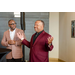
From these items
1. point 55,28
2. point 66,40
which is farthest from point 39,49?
point 55,28

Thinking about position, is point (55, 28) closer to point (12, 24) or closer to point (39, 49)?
point (12, 24)

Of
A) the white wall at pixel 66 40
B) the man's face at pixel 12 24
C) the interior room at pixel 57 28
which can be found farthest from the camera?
the interior room at pixel 57 28

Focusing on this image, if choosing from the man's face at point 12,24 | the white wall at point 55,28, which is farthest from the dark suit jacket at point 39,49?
the white wall at point 55,28

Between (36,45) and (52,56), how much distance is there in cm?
452

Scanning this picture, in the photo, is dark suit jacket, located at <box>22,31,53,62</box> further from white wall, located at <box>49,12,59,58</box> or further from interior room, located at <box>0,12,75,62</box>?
white wall, located at <box>49,12,59,58</box>

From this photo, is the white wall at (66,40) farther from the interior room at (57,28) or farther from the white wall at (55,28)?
the white wall at (55,28)

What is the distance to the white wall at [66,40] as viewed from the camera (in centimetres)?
484

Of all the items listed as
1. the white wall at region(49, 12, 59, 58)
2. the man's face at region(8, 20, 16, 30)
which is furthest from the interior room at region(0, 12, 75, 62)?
the man's face at region(8, 20, 16, 30)

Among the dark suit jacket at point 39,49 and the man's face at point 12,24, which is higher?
the man's face at point 12,24

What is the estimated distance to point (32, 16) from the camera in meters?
5.53

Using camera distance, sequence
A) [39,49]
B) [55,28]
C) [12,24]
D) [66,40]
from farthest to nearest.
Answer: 1. [55,28]
2. [66,40]
3. [12,24]
4. [39,49]

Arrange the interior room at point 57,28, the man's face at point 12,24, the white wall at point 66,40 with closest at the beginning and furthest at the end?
the man's face at point 12,24 → the white wall at point 66,40 → the interior room at point 57,28

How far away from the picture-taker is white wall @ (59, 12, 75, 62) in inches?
191

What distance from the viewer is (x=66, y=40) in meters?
5.51
